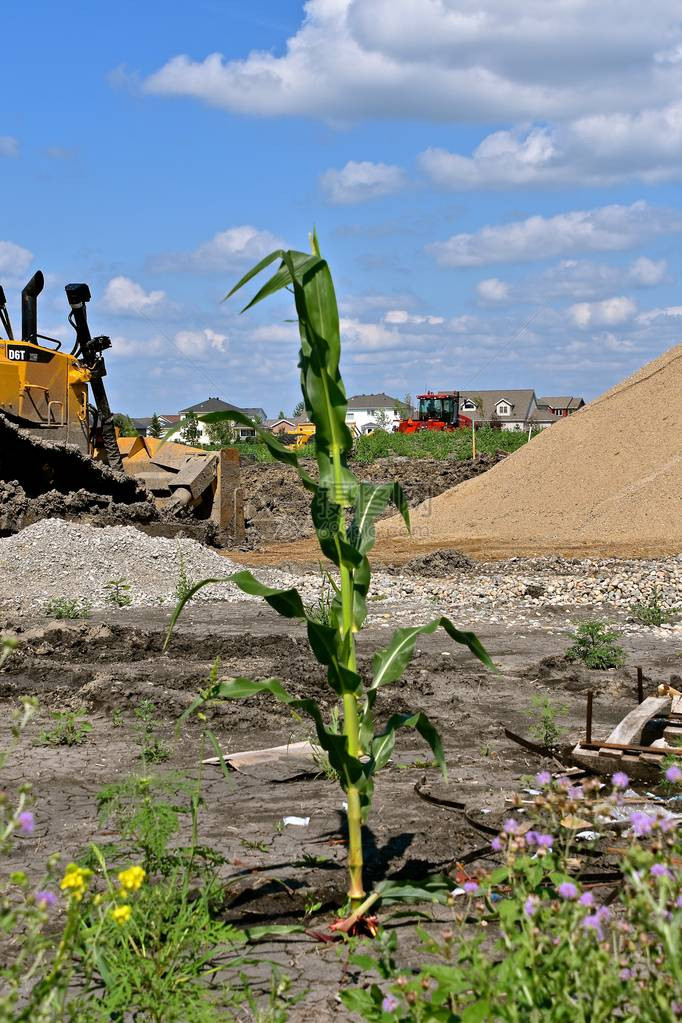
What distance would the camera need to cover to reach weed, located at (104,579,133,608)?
1380cm

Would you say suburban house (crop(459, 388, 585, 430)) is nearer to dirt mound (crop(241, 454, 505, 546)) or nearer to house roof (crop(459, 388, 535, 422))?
house roof (crop(459, 388, 535, 422))

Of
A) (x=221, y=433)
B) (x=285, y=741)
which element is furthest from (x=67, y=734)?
(x=221, y=433)

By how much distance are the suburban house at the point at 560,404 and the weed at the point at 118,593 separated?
102 metres

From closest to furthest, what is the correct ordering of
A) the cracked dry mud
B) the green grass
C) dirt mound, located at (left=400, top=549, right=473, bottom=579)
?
the cracked dry mud
dirt mound, located at (left=400, top=549, right=473, bottom=579)
the green grass

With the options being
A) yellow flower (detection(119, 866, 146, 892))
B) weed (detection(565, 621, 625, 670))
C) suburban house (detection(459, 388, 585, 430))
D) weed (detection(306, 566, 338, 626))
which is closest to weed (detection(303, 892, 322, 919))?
weed (detection(306, 566, 338, 626))

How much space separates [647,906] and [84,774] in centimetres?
443

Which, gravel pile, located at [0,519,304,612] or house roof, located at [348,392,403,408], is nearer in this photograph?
gravel pile, located at [0,519,304,612]

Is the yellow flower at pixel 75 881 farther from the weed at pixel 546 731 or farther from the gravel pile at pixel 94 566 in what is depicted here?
the gravel pile at pixel 94 566

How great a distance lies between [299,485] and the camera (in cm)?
3419

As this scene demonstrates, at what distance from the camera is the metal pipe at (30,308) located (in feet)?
63.4

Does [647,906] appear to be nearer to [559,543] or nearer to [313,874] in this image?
[313,874]

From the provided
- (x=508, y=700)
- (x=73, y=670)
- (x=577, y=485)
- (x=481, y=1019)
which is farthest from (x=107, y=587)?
(x=577, y=485)

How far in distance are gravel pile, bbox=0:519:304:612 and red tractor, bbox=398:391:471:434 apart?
115ft

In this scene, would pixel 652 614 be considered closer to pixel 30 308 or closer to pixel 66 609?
pixel 66 609
